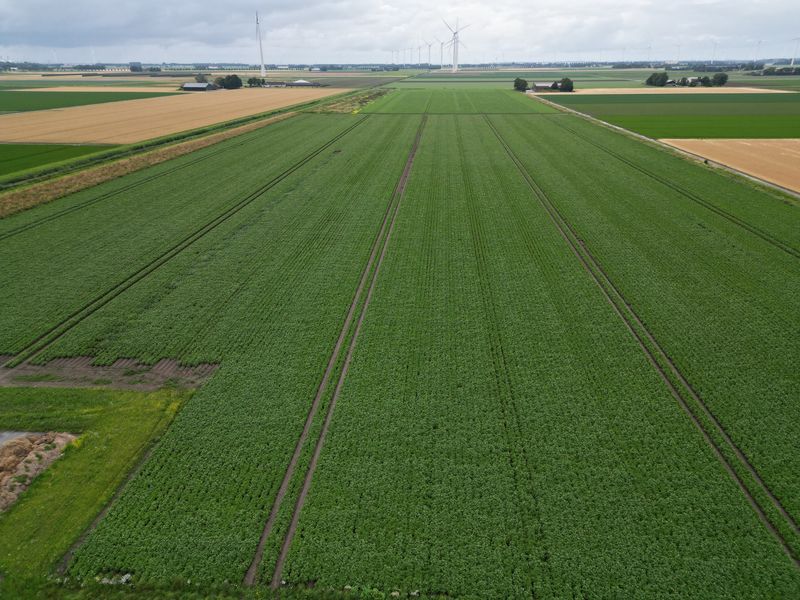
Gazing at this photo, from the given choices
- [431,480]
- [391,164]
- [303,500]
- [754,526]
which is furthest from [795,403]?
[391,164]

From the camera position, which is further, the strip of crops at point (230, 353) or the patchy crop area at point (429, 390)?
the strip of crops at point (230, 353)

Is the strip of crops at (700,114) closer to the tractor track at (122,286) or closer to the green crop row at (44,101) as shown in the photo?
the tractor track at (122,286)

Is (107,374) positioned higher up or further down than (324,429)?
higher up

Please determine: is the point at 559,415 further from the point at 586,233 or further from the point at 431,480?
the point at 586,233

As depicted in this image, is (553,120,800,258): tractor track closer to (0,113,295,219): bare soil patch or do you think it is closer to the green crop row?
(0,113,295,219): bare soil patch

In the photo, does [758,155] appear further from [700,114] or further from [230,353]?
[230,353]

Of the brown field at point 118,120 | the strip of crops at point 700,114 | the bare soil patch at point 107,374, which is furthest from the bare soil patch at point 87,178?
the strip of crops at point 700,114

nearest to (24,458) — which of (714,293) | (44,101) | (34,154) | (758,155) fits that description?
(714,293)
